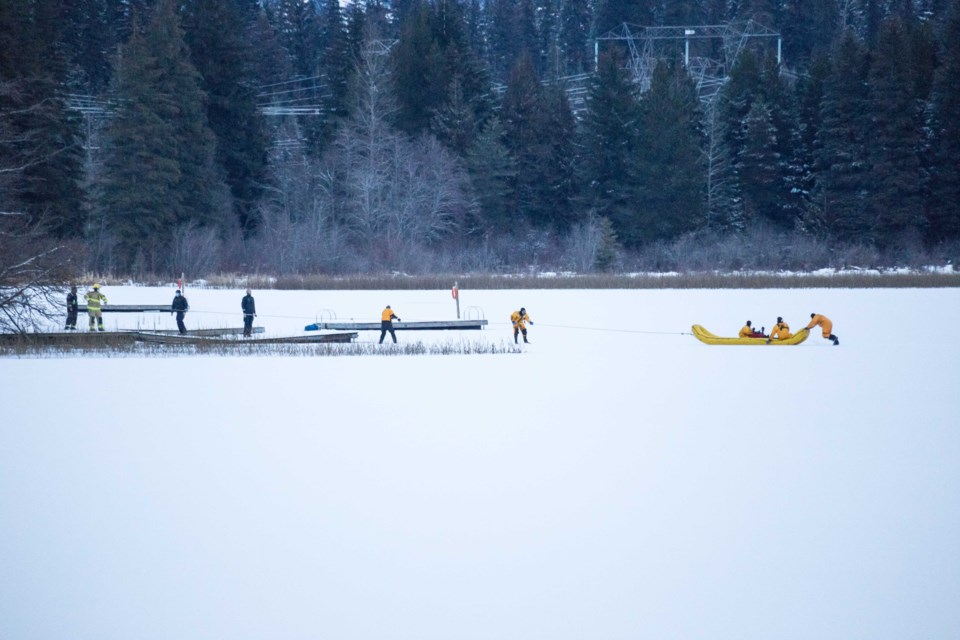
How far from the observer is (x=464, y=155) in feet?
168

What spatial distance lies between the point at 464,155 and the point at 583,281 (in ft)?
55.9

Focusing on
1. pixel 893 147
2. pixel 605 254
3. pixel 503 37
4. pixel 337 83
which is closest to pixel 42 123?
pixel 337 83

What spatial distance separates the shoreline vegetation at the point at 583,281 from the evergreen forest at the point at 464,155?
9.82ft

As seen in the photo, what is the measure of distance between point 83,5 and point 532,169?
98.2 ft

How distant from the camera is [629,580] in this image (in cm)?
677

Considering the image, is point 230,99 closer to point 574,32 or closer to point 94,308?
point 94,308

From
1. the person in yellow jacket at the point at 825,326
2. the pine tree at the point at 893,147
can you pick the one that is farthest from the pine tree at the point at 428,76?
the person in yellow jacket at the point at 825,326

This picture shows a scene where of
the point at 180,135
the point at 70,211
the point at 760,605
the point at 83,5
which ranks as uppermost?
the point at 83,5

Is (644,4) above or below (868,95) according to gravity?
above

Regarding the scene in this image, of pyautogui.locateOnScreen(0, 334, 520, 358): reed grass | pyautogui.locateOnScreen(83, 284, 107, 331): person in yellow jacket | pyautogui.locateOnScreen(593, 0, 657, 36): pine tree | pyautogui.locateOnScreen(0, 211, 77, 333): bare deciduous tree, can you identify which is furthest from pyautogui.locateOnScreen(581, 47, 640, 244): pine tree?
pyautogui.locateOnScreen(0, 211, 77, 333): bare deciduous tree

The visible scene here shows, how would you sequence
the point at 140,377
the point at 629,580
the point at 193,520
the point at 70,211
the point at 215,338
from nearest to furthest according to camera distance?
1. the point at 629,580
2. the point at 193,520
3. the point at 140,377
4. the point at 215,338
5. the point at 70,211

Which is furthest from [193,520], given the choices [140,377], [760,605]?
[140,377]

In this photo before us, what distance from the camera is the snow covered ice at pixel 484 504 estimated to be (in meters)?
6.29

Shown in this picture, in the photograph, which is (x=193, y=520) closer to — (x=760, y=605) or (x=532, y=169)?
(x=760, y=605)
